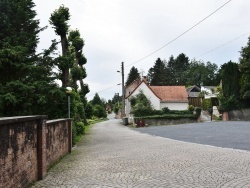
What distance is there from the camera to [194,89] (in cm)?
8325

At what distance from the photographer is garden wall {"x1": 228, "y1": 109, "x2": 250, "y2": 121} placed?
40.5 meters

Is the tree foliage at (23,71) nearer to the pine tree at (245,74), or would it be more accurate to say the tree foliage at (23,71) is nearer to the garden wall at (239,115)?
the pine tree at (245,74)

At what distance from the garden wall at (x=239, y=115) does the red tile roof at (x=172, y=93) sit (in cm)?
1112

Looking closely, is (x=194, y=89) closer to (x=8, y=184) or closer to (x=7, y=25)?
(x=7, y=25)

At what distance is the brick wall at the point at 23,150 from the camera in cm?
567

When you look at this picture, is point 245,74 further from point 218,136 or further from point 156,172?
point 156,172

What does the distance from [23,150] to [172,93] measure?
156ft

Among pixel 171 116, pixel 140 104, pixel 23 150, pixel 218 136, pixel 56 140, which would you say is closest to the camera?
pixel 23 150

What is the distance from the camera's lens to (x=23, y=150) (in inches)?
272

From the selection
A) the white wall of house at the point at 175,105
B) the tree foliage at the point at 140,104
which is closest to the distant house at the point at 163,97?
the white wall of house at the point at 175,105

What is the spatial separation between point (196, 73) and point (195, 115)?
65187mm

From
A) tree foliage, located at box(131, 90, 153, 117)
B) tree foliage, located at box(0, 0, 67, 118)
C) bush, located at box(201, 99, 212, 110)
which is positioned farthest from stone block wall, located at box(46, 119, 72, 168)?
bush, located at box(201, 99, 212, 110)

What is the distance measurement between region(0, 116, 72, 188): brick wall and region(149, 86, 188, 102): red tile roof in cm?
4275

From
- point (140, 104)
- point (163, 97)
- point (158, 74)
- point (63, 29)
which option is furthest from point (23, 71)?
point (158, 74)
